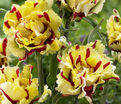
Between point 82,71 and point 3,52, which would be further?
point 3,52

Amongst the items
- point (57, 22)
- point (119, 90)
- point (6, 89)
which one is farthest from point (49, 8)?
point (119, 90)

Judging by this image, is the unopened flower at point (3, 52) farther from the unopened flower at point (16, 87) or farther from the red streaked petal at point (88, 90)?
the red streaked petal at point (88, 90)

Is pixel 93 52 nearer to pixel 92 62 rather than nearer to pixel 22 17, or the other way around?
pixel 92 62

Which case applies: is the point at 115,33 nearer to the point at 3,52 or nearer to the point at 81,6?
the point at 81,6

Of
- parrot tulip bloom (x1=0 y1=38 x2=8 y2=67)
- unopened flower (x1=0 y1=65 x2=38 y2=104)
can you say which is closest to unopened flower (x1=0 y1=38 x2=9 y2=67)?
parrot tulip bloom (x1=0 y1=38 x2=8 y2=67)

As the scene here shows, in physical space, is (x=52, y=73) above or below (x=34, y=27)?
below

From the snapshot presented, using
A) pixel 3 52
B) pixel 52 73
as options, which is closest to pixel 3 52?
pixel 3 52
